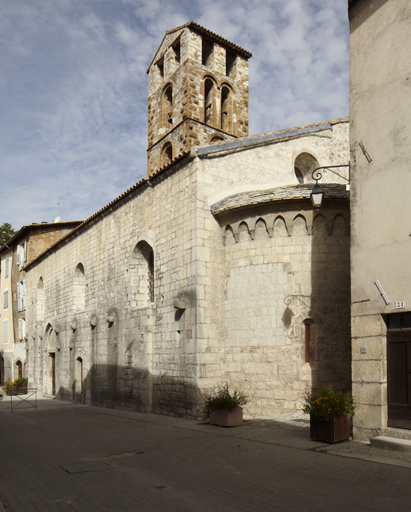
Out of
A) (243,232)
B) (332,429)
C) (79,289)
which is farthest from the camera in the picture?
(79,289)

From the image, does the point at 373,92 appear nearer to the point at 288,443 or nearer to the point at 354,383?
the point at 354,383

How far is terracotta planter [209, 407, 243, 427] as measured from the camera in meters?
10.4

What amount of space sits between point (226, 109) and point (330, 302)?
16.9 m

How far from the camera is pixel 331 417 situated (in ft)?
26.5

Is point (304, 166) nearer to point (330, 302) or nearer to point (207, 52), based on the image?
point (330, 302)

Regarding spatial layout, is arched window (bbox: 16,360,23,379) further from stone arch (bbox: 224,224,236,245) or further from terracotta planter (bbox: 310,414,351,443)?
terracotta planter (bbox: 310,414,351,443)

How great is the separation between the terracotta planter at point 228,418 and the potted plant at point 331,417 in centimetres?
244

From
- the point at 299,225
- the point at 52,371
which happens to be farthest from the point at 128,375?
the point at 52,371

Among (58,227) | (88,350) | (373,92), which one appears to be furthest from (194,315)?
(58,227)

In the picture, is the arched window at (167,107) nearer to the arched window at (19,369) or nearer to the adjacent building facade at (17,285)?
the adjacent building facade at (17,285)

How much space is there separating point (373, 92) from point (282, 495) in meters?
6.54

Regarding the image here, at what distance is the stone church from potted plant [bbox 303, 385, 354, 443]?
2.65 meters

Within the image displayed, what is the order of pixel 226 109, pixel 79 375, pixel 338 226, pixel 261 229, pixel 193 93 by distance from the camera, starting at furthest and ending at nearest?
pixel 226 109 → pixel 193 93 → pixel 79 375 → pixel 261 229 → pixel 338 226

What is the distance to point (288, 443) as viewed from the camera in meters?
8.30
